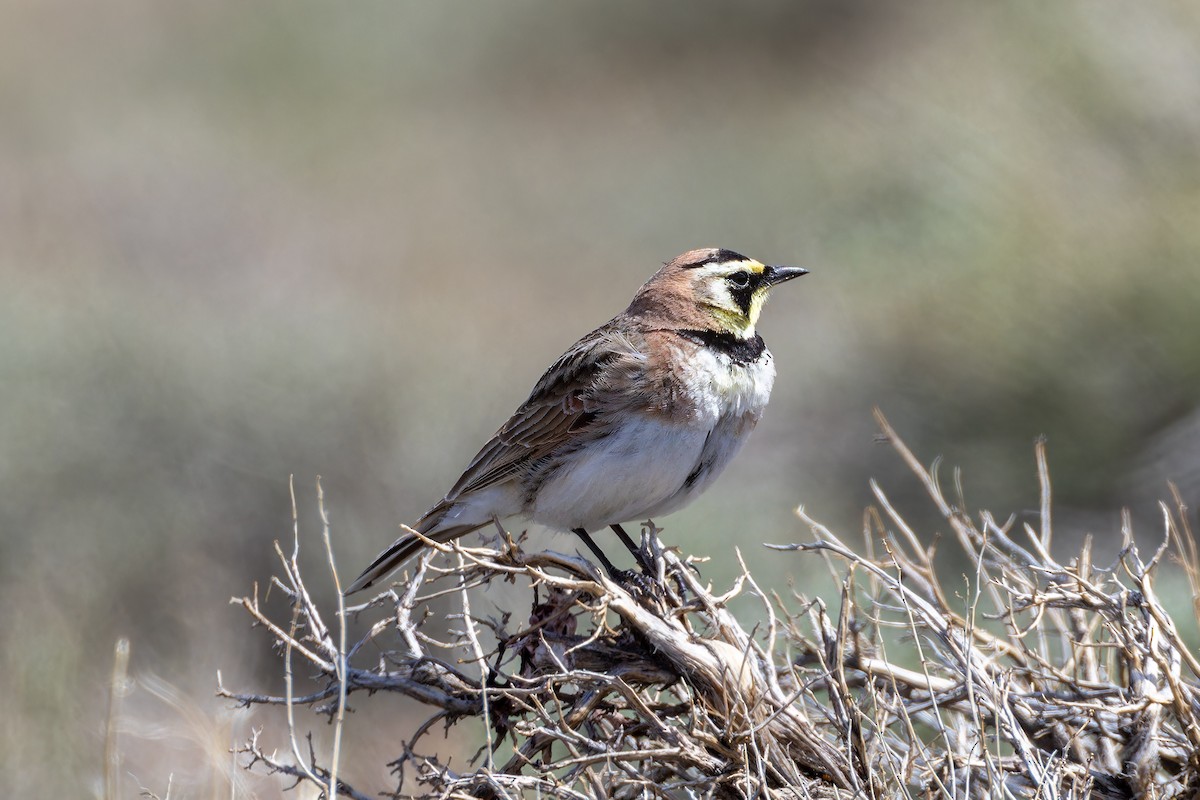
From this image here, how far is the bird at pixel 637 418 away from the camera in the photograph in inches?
183

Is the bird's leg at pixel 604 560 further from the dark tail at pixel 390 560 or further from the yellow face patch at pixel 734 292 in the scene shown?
the yellow face patch at pixel 734 292

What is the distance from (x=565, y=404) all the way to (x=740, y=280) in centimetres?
76

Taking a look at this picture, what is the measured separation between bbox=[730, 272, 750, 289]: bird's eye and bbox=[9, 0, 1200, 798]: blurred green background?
7.58ft

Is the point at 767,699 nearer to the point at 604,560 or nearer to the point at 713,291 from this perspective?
the point at 604,560

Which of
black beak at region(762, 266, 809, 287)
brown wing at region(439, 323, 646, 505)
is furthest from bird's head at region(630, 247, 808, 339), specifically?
brown wing at region(439, 323, 646, 505)

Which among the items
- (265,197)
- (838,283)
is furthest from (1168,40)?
(265,197)

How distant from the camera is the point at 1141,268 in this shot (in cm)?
878

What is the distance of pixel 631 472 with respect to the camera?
4645 mm

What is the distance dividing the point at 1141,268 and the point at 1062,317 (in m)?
0.55

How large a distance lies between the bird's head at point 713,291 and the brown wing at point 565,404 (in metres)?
0.20

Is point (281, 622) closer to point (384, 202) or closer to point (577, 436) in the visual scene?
point (577, 436)

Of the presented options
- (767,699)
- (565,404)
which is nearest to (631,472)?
(565,404)

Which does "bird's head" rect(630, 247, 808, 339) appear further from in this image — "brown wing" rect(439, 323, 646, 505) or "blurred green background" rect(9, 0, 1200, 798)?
"blurred green background" rect(9, 0, 1200, 798)

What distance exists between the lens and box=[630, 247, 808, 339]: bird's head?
195 inches
